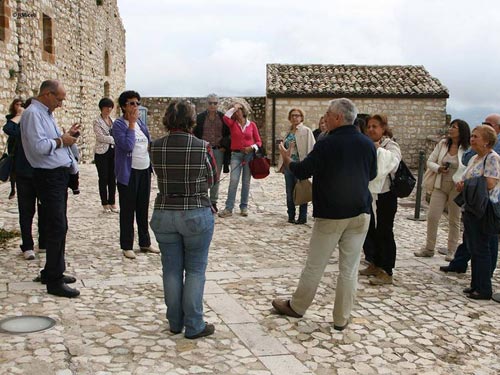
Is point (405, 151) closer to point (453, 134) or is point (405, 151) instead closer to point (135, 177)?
point (453, 134)

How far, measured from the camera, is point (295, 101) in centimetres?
1961

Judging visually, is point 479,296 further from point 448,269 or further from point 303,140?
point 303,140

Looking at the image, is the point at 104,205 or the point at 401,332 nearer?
the point at 401,332

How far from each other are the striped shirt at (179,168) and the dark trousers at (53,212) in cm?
143

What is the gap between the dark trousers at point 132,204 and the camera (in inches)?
257

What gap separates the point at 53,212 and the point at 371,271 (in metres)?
3.37

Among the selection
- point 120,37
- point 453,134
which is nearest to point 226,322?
point 453,134

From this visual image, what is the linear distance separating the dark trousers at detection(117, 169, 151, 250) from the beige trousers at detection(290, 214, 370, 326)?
8.95 feet

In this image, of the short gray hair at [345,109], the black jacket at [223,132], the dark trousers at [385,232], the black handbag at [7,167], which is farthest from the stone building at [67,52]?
the short gray hair at [345,109]

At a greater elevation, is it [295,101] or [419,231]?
[295,101]

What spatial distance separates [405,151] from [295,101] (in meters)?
4.39

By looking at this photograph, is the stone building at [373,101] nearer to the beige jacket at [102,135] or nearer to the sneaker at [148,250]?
the beige jacket at [102,135]

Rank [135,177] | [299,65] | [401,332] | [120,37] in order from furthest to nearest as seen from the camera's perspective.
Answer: [120,37]
[299,65]
[135,177]
[401,332]

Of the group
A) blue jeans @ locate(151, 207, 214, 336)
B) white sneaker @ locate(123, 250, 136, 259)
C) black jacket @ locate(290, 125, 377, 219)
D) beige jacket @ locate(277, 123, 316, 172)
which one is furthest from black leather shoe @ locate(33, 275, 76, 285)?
beige jacket @ locate(277, 123, 316, 172)
